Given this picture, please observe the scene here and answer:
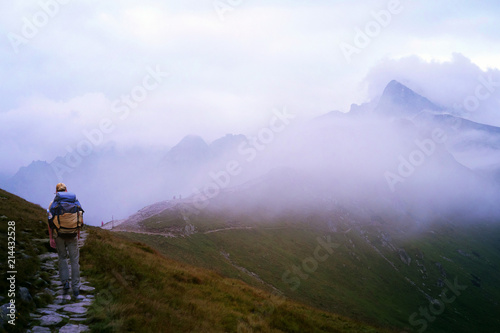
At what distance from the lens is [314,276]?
117500mm

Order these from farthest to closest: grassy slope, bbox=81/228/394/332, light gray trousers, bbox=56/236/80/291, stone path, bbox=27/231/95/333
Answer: light gray trousers, bbox=56/236/80/291 < grassy slope, bbox=81/228/394/332 < stone path, bbox=27/231/95/333

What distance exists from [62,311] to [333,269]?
142 metres

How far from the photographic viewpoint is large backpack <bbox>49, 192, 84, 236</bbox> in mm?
11461

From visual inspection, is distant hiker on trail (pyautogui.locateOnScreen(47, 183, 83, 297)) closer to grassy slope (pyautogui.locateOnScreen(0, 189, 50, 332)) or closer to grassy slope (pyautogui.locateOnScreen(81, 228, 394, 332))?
grassy slope (pyautogui.locateOnScreen(0, 189, 50, 332))

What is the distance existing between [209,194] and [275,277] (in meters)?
109

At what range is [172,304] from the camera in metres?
12.7

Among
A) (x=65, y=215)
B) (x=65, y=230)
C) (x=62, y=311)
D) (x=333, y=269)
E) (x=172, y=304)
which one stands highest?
(x=65, y=215)

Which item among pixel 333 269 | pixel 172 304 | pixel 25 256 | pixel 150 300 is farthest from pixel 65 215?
pixel 333 269

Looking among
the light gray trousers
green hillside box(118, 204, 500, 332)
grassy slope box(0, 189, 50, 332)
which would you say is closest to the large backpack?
the light gray trousers

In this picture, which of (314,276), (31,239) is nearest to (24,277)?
(31,239)

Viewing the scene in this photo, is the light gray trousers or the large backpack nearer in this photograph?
the large backpack

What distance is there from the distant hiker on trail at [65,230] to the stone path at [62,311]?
1.37 feet

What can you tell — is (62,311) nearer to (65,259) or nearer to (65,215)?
(65,259)

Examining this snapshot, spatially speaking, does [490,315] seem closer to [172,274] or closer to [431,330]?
[431,330]
